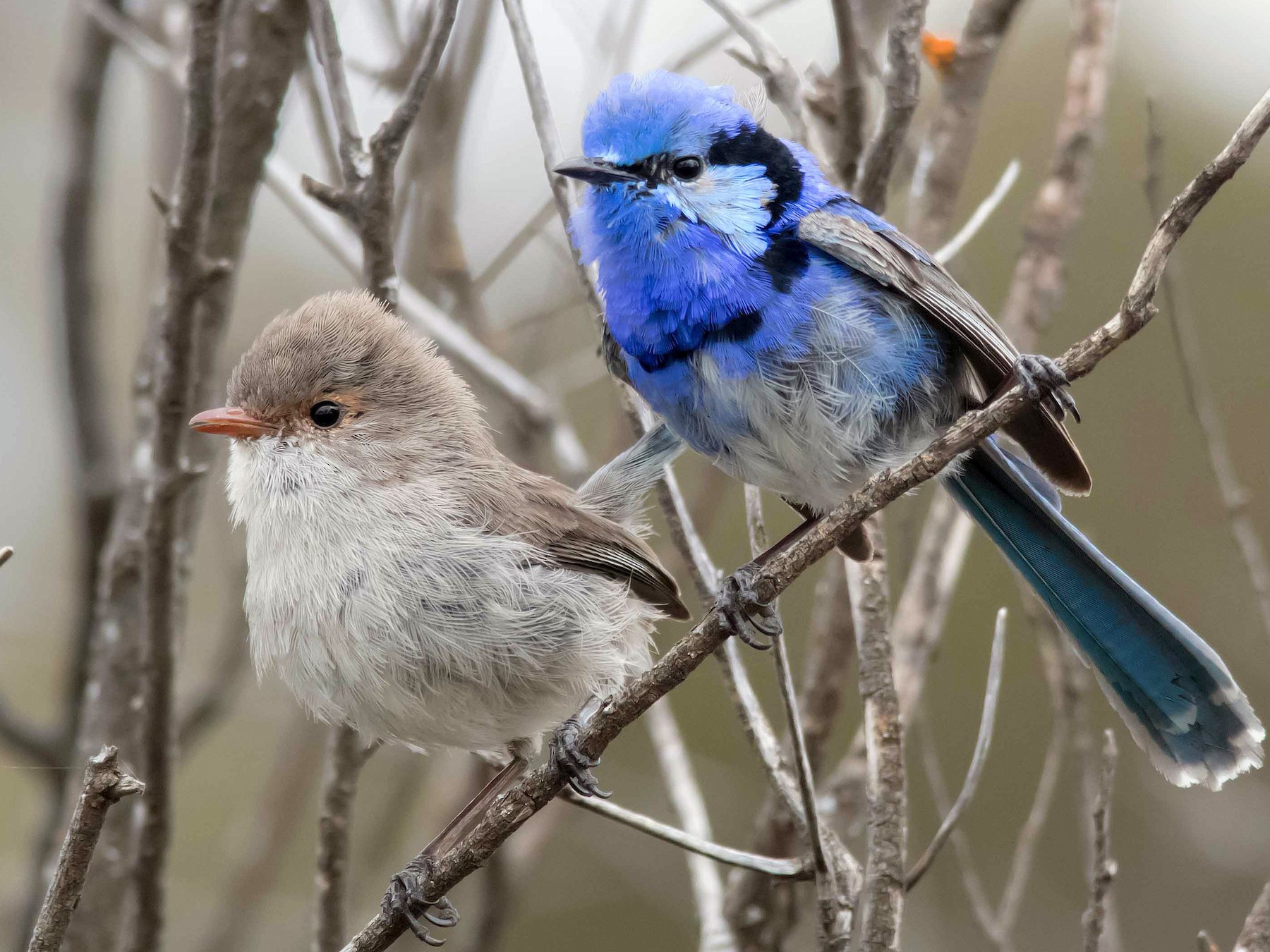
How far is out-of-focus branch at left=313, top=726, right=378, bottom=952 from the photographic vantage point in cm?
322

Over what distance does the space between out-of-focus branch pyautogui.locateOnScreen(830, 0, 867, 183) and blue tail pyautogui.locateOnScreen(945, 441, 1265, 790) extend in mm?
966

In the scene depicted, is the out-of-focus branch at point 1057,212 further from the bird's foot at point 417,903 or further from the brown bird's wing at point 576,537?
the bird's foot at point 417,903

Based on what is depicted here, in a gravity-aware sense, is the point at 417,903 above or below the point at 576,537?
below

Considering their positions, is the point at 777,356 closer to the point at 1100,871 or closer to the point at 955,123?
the point at 1100,871

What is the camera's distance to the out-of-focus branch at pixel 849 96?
3.38 metres

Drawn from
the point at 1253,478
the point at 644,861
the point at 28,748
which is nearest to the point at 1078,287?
the point at 1253,478

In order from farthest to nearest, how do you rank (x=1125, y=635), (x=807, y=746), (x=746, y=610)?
(x=807, y=746)
(x=1125, y=635)
(x=746, y=610)

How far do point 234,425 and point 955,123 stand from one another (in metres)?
2.43

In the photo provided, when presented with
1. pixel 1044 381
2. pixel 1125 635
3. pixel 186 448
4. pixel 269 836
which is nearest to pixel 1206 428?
pixel 1125 635

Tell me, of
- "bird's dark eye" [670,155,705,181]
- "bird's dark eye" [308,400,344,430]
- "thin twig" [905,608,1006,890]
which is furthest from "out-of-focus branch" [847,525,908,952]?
"bird's dark eye" [308,400,344,430]

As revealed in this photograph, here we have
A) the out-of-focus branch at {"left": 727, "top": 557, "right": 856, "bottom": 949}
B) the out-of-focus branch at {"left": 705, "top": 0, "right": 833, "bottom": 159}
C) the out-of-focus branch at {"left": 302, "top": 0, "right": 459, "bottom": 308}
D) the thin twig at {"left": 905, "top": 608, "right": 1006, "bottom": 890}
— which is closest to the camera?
the thin twig at {"left": 905, "top": 608, "right": 1006, "bottom": 890}

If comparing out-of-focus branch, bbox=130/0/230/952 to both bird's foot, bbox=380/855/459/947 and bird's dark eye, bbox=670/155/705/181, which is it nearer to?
bird's foot, bbox=380/855/459/947

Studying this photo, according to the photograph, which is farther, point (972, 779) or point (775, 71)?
point (775, 71)

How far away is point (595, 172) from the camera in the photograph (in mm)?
3145
